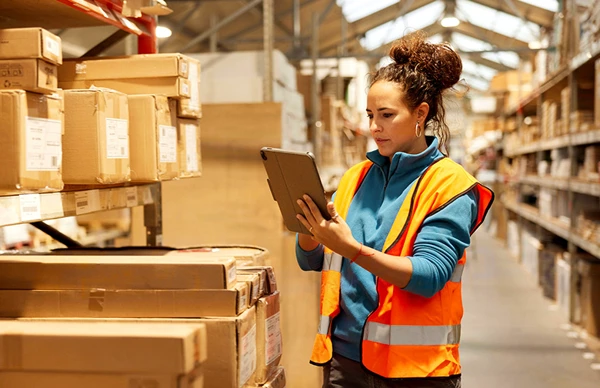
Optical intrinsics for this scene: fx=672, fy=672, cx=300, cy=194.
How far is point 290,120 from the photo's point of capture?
13.9 ft

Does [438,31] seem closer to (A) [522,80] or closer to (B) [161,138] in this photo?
(A) [522,80]

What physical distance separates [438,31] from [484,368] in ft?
53.0

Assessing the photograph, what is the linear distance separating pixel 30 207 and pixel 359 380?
3.22ft

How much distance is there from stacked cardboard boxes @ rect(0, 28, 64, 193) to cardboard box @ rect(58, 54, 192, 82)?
52 centimetres

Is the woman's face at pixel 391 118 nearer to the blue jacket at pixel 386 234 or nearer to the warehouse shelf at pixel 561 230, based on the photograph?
the blue jacket at pixel 386 234

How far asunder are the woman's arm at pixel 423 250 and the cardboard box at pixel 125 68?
75cm

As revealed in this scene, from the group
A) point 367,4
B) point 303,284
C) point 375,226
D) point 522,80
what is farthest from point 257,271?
point 367,4

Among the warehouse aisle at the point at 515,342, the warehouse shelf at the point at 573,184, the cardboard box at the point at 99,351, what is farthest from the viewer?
the warehouse shelf at the point at 573,184

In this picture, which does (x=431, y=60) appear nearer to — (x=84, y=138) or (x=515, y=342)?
(x=84, y=138)

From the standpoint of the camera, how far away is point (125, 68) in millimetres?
2125

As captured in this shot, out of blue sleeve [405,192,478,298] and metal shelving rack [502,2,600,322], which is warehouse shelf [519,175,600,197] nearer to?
metal shelving rack [502,2,600,322]

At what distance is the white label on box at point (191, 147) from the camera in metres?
2.30

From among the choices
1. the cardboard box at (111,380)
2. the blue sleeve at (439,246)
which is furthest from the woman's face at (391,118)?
the cardboard box at (111,380)

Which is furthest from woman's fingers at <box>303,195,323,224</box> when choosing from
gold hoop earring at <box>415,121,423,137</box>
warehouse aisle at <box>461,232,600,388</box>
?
warehouse aisle at <box>461,232,600,388</box>
